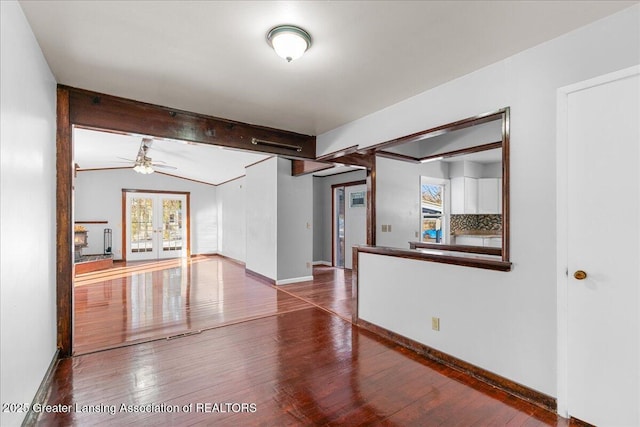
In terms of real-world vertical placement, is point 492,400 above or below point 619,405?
below

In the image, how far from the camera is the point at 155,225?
9359 mm

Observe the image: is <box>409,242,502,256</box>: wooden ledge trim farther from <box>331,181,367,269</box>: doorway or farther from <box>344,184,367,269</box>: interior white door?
<box>344,184,367,269</box>: interior white door

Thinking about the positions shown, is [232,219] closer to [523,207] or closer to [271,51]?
[271,51]

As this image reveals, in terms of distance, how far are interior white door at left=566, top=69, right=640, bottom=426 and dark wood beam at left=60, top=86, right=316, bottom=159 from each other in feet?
9.45

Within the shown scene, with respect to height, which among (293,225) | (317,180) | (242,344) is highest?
(317,180)

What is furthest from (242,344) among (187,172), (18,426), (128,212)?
(128,212)

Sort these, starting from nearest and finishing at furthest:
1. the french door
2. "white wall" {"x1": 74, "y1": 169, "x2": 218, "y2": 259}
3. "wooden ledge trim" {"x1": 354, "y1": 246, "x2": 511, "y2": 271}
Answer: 1. "wooden ledge trim" {"x1": 354, "y1": 246, "x2": 511, "y2": 271}
2. "white wall" {"x1": 74, "y1": 169, "x2": 218, "y2": 259}
3. the french door

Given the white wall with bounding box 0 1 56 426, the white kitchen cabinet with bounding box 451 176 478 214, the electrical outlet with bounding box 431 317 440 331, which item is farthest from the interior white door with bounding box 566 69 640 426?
the white kitchen cabinet with bounding box 451 176 478 214

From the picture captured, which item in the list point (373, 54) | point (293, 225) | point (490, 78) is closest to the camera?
point (373, 54)

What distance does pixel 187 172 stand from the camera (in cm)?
865

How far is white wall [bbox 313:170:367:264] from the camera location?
7848mm

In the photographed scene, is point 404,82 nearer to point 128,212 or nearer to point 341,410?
point 341,410

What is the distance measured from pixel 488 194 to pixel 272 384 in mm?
5693

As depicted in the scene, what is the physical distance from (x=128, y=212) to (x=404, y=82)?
9.09 m
